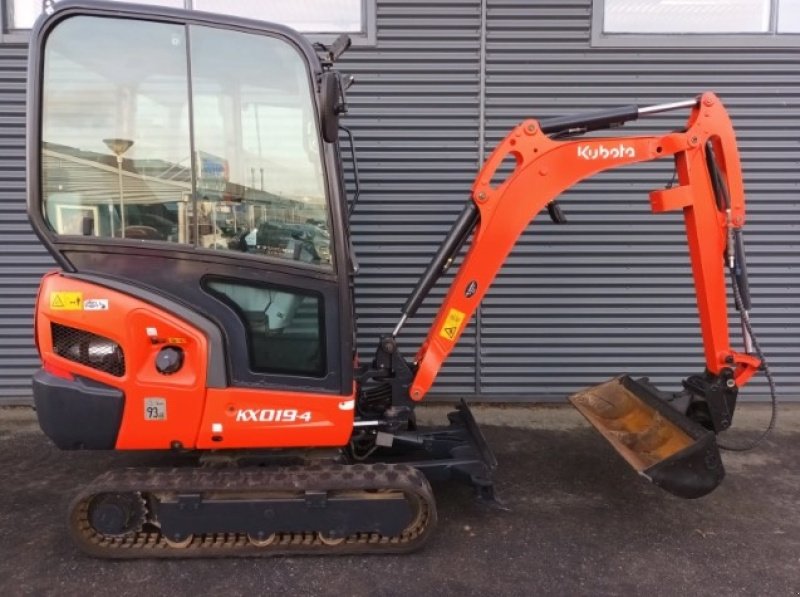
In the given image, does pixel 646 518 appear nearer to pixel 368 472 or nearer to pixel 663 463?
pixel 663 463

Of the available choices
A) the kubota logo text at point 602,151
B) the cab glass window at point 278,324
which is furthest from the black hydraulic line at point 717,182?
the cab glass window at point 278,324

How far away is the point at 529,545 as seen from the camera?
304 cm

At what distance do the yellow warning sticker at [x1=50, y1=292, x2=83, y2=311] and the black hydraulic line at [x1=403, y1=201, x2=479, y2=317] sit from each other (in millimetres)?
1760

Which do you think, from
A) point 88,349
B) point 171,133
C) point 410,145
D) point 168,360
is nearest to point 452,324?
point 168,360

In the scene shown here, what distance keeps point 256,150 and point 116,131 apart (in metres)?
0.71

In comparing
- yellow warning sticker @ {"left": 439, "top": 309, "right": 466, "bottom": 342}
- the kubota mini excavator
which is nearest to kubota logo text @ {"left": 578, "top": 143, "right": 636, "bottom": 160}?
yellow warning sticker @ {"left": 439, "top": 309, "right": 466, "bottom": 342}

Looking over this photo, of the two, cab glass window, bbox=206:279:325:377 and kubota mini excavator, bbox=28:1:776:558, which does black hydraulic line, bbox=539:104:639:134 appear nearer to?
kubota mini excavator, bbox=28:1:776:558

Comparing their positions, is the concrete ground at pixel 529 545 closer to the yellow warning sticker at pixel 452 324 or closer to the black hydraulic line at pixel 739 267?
the yellow warning sticker at pixel 452 324

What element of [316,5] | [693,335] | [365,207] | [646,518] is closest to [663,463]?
[646,518]

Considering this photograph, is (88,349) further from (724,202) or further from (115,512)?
(724,202)

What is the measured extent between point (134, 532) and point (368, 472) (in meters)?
1.27

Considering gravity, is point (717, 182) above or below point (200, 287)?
above

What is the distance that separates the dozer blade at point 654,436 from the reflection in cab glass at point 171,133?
2.24m

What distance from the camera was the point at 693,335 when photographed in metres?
5.15
